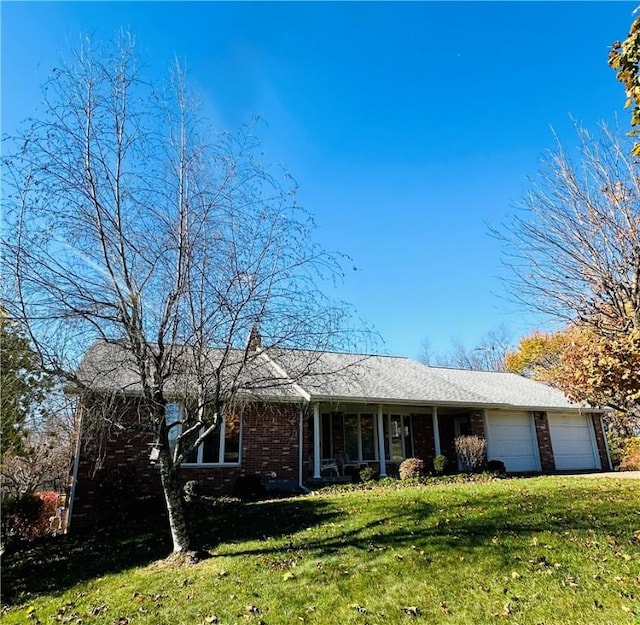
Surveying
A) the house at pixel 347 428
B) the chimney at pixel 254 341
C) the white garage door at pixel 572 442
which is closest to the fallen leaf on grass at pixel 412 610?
the house at pixel 347 428

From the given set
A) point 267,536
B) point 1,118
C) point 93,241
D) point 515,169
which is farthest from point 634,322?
point 1,118

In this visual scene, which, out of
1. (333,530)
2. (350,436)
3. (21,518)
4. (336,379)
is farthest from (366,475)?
(21,518)

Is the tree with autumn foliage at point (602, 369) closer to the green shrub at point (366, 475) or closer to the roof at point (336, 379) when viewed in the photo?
the roof at point (336, 379)

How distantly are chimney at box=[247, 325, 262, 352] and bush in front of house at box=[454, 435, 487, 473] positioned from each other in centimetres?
1131

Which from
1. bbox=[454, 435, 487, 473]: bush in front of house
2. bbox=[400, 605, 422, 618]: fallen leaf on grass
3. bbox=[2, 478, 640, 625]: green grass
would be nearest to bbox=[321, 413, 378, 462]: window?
bbox=[454, 435, 487, 473]: bush in front of house

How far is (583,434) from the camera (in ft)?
64.5

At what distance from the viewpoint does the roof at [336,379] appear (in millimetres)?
6473

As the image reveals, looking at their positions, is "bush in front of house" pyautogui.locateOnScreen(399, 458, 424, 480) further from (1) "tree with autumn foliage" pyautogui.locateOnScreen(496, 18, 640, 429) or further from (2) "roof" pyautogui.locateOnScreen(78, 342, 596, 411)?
(1) "tree with autumn foliage" pyautogui.locateOnScreen(496, 18, 640, 429)

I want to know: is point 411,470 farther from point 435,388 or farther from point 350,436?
point 435,388

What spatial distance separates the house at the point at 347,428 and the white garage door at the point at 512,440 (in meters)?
0.04

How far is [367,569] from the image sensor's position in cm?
574

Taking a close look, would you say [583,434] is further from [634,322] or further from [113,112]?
[113,112]

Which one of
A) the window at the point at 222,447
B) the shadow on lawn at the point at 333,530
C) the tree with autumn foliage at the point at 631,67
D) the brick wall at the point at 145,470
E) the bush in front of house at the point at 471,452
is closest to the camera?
the tree with autumn foliage at the point at 631,67

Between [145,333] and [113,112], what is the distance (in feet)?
11.1
